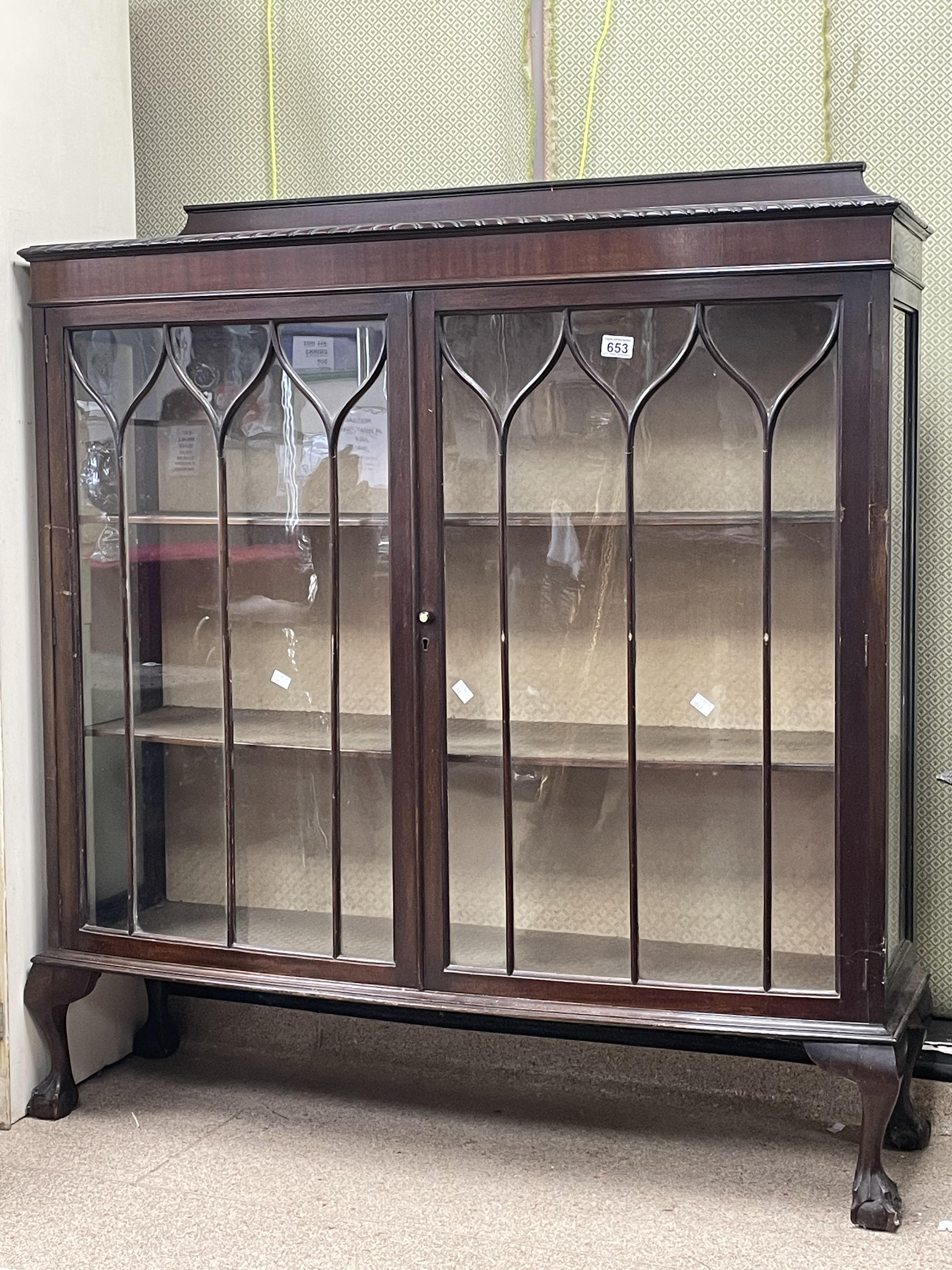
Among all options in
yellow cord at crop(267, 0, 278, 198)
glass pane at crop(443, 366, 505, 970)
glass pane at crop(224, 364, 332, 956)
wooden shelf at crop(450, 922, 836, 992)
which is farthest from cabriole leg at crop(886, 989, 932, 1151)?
yellow cord at crop(267, 0, 278, 198)

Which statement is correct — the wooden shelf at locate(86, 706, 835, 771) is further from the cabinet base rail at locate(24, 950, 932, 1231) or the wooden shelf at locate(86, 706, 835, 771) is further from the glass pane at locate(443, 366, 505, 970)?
the cabinet base rail at locate(24, 950, 932, 1231)

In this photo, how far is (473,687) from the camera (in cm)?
217

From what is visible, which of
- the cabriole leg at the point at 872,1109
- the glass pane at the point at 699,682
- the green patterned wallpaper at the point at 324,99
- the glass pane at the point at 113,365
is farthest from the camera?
the green patterned wallpaper at the point at 324,99

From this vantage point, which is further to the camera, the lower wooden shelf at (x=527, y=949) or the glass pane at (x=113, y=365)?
the glass pane at (x=113, y=365)

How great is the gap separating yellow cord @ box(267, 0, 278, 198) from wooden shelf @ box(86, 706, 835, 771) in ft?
3.68

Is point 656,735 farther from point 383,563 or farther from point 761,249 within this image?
point 761,249

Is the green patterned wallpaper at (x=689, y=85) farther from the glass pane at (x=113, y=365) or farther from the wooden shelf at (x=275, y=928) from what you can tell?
the wooden shelf at (x=275, y=928)

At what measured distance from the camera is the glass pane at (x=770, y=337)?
1952mm

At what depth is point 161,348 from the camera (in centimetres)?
227

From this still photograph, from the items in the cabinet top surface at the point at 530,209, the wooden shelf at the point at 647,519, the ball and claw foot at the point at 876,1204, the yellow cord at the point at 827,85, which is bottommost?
the ball and claw foot at the point at 876,1204

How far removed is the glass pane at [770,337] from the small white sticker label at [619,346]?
125mm

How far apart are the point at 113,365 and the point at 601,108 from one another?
1.03 metres

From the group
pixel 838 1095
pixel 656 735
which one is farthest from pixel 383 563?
pixel 838 1095

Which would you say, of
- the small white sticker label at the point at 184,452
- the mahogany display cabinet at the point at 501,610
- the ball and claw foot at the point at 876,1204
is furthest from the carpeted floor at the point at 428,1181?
the small white sticker label at the point at 184,452
